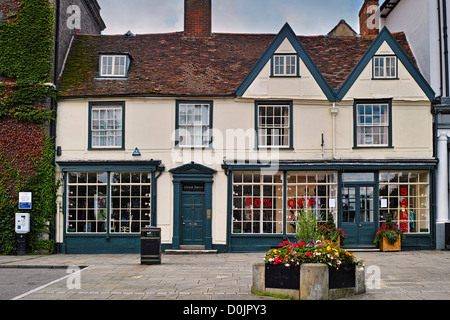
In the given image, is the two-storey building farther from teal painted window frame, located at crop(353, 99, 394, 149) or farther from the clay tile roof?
the clay tile roof

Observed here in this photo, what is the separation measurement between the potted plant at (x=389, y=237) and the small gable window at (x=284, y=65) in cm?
658

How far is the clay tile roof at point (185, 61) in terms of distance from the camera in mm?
18547

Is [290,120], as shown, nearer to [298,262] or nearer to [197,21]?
[197,21]

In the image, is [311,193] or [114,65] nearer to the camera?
[311,193]

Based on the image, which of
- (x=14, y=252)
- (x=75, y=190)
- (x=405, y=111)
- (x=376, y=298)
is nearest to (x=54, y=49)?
(x=75, y=190)

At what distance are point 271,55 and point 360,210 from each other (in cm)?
681

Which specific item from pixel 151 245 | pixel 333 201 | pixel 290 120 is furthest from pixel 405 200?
pixel 151 245

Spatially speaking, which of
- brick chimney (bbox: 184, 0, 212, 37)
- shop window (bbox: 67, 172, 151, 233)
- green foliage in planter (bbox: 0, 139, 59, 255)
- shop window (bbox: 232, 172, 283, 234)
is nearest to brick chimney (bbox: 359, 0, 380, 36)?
brick chimney (bbox: 184, 0, 212, 37)

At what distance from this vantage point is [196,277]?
12.4 meters

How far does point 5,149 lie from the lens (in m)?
17.8

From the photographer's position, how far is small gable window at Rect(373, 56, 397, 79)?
18328mm

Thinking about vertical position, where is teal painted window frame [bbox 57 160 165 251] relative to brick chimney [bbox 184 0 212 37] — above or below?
below

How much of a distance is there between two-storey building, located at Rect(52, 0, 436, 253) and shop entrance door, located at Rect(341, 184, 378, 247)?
1.5 inches

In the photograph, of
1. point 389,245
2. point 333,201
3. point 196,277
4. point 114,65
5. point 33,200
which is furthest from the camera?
point 114,65
